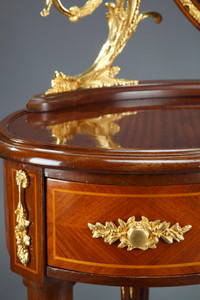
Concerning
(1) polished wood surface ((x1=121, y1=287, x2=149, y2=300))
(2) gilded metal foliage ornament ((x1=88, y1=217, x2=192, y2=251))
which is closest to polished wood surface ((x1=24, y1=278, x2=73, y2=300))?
(2) gilded metal foliage ornament ((x1=88, y1=217, x2=192, y2=251))

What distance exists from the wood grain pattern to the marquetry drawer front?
0.02 meters

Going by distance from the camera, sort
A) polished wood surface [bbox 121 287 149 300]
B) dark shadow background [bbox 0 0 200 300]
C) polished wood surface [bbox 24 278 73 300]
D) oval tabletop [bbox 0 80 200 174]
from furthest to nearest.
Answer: dark shadow background [bbox 0 0 200 300] → polished wood surface [bbox 121 287 149 300] → polished wood surface [bbox 24 278 73 300] → oval tabletop [bbox 0 80 200 174]

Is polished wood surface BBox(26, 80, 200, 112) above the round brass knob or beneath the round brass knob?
above

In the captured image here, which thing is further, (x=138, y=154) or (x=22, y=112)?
(x=22, y=112)

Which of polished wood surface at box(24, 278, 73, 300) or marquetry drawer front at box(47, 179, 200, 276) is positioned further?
polished wood surface at box(24, 278, 73, 300)

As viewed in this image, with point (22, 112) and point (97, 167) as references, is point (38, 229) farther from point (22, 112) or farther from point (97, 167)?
point (22, 112)

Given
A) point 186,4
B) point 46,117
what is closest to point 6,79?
point 186,4

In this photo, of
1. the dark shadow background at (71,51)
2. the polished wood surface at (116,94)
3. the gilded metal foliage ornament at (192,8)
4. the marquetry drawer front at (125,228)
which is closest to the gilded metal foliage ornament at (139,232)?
the marquetry drawer front at (125,228)

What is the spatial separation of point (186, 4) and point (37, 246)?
746 millimetres

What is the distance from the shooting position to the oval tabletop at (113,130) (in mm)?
879

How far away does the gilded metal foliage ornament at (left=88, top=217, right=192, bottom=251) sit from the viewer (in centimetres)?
91

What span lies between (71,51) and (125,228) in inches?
38.9

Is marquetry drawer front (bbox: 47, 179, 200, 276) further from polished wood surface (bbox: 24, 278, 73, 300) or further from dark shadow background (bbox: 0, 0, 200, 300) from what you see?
dark shadow background (bbox: 0, 0, 200, 300)

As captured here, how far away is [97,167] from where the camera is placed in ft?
2.90
